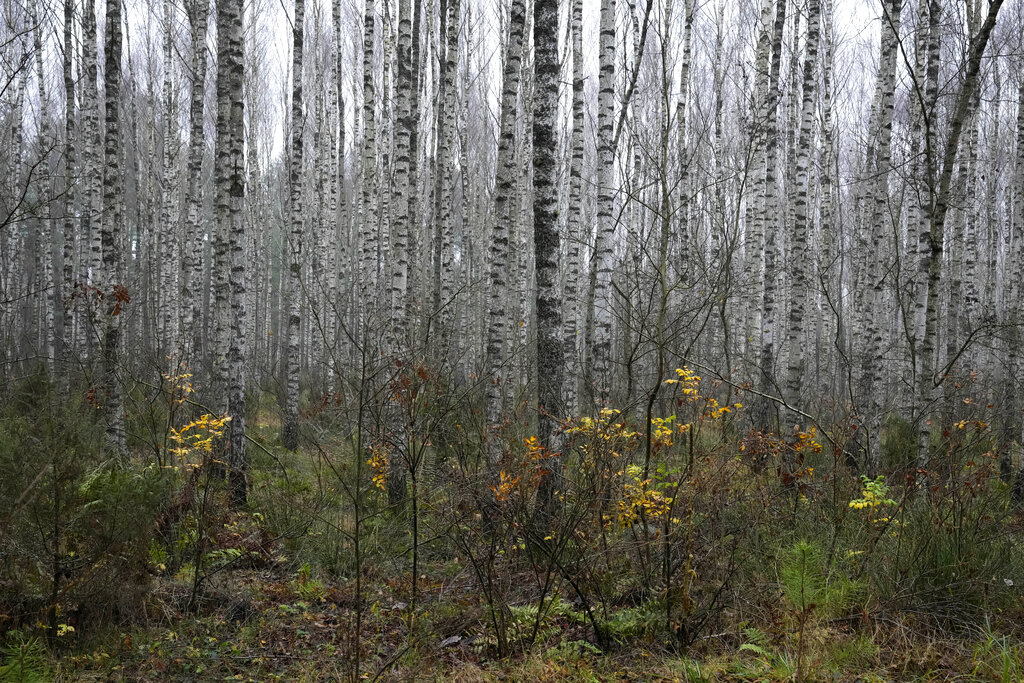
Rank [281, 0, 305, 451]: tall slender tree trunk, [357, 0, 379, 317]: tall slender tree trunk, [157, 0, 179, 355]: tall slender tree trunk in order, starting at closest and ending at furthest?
[281, 0, 305, 451]: tall slender tree trunk < [357, 0, 379, 317]: tall slender tree trunk < [157, 0, 179, 355]: tall slender tree trunk

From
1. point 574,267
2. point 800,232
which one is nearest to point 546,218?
point 574,267

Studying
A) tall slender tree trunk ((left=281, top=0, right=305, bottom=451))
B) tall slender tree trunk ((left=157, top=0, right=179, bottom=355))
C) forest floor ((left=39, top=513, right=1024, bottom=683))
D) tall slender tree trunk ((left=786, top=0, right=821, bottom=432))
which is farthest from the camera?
tall slender tree trunk ((left=157, top=0, right=179, bottom=355))

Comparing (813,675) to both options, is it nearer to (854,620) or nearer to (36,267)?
(854,620)

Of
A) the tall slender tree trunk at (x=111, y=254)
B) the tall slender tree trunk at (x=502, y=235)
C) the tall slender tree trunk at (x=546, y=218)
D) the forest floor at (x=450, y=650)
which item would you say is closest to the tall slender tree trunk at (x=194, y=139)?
the tall slender tree trunk at (x=111, y=254)

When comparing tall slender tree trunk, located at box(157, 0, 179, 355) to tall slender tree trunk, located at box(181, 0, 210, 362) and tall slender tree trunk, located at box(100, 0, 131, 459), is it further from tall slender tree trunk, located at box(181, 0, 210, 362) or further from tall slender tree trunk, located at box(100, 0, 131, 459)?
tall slender tree trunk, located at box(100, 0, 131, 459)

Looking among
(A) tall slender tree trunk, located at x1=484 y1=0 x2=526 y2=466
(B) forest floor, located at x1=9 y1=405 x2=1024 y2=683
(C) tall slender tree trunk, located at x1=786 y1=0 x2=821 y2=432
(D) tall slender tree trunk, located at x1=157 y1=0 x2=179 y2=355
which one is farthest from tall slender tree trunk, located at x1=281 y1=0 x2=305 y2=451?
(D) tall slender tree trunk, located at x1=157 y1=0 x2=179 y2=355

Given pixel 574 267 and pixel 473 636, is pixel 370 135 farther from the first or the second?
pixel 473 636

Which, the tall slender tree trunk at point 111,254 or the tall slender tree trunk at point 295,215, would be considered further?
the tall slender tree trunk at point 295,215

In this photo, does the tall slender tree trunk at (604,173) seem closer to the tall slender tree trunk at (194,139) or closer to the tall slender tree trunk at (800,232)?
the tall slender tree trunk at (800,232)

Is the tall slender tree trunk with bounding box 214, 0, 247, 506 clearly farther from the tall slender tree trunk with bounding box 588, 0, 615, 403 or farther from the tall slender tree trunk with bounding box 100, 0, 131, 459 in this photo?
the tall slender tree trunk with bounding box 588, 0, 615, 403

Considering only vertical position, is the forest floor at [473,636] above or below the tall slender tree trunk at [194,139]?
below

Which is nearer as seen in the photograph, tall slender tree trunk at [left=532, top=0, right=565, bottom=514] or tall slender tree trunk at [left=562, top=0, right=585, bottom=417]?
tall slender tree trunk at [left=532, top=0, right=565, bottom=514]

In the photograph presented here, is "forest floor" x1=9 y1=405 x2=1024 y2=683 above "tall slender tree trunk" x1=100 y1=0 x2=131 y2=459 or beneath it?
beneath

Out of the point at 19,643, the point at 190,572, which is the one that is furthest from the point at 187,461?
the point at 19,643
